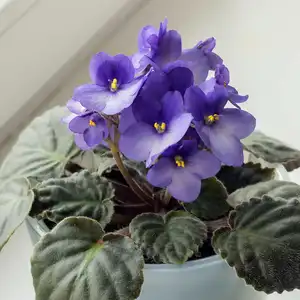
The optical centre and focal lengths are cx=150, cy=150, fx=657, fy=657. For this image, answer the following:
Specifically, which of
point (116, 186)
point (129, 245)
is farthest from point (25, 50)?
point (129, 245)

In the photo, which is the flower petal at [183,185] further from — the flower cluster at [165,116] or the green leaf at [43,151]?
the green leaf at [43,151]

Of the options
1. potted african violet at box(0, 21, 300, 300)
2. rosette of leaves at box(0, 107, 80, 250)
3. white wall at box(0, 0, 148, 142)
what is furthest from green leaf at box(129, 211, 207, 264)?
white wall at box(0, 0, 148, 142)

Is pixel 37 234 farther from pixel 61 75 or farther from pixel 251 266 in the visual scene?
pixel 61 75

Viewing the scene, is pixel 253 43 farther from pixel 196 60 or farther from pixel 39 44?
pixel 196 60

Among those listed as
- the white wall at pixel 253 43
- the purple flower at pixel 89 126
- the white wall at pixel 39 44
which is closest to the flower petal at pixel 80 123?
the purple flower at pixel 89 126

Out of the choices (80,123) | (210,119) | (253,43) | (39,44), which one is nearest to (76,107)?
(80,123)

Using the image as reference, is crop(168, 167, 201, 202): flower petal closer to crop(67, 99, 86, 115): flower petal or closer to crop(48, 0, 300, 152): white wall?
crop(67, 99, 86, 115): flower petal
